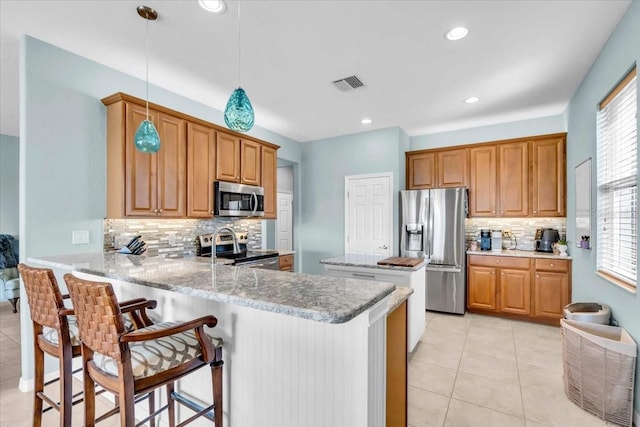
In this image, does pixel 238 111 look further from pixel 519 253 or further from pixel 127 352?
pixel 519 253

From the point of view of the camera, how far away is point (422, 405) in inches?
86.5

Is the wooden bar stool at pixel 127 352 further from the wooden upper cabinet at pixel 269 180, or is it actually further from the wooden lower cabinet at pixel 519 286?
the wooden lower cabinet at pixel 519 286

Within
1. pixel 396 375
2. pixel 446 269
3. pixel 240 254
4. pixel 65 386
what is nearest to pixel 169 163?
pixel 240 254

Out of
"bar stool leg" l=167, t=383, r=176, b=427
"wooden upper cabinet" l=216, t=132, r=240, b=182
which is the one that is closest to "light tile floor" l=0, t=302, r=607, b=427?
"bar stool leg" l=167, t=383, r=176, b=427

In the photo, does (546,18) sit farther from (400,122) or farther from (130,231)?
(130,231)

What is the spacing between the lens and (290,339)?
128 centimetres

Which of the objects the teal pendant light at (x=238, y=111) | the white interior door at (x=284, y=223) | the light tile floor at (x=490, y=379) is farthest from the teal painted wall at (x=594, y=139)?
the white interior door at (x=284, y=223)

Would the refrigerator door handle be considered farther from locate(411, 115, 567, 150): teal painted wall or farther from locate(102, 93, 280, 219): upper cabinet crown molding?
locate(102, 93, 280, 219): upper cabinet crown molding

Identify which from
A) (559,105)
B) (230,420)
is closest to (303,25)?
(230,420)

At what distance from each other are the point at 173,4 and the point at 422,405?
325 centimetres

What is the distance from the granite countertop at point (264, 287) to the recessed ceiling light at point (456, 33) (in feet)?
6.84

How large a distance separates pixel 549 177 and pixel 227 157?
413 cm

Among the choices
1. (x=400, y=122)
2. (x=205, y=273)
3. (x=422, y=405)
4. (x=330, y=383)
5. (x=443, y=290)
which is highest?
(x=400, y=122)

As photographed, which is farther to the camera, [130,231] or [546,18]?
[130,231]
